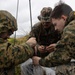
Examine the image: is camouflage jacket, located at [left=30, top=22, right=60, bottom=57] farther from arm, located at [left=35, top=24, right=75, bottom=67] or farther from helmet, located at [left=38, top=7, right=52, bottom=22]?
arm, located at [left=35, top=24, right=75, bottom=67]

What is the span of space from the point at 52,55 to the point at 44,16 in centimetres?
141

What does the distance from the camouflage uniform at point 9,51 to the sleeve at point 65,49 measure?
1.00ft

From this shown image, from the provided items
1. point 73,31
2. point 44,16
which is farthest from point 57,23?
point 44,16

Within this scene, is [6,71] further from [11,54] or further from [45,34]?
[45,34]

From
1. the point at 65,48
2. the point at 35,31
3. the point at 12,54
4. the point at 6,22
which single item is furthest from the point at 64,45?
the point at 35,31

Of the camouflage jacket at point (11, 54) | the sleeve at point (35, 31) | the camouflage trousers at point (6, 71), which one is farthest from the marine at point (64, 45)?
the sleeve at point (35, 31)

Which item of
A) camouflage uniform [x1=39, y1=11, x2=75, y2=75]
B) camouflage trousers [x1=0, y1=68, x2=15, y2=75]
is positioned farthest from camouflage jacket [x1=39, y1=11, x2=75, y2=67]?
camouflage trousers [x1=0, y1=68, x2=15, y2=75]

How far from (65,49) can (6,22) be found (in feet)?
2.53

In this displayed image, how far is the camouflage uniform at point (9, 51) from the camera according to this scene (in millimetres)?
3537

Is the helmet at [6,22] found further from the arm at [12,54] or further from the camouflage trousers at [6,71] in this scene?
the camouflage trousers at [6,71]

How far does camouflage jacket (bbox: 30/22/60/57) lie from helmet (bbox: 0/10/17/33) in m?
1.21

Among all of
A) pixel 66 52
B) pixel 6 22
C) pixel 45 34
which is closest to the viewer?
pixel 66 52

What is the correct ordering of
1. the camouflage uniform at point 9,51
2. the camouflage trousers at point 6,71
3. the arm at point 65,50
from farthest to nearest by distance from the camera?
the camouflage trousers at point 6,71 → the camouflage uniform at point 9,51 → the arm at point 65,50

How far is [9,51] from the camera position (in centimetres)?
355
